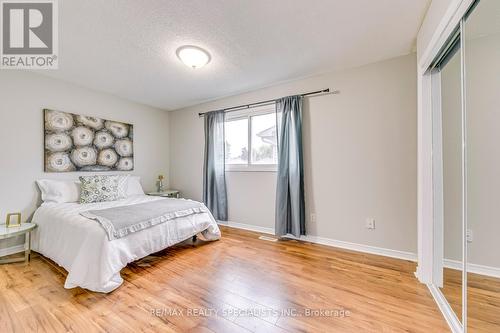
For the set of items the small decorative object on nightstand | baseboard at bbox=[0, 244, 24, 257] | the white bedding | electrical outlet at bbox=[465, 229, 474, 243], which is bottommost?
baseboard at bbox=[0, 244, 24, 257]

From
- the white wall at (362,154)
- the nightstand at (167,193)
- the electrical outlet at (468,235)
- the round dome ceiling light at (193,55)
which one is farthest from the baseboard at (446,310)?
the nightstand at (167,193)

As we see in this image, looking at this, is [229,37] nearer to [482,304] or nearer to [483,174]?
[483,174]

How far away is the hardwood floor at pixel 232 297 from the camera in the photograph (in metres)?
1.38

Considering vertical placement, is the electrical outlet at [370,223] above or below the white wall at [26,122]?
below

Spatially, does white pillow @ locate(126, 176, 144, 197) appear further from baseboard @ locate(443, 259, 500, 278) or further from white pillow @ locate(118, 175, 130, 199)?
baseboard @ locate(443, 259, 500, 278)

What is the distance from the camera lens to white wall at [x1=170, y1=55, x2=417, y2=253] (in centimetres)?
231

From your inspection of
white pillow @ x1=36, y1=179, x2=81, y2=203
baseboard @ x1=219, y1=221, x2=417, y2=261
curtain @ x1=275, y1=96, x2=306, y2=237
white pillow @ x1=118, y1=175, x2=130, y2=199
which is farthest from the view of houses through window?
white pillow @ x1=36, y1=179, x2=81, y2=203

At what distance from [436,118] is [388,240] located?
1.41 meters

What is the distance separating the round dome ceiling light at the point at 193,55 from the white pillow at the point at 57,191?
2.31m

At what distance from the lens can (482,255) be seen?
1.41m

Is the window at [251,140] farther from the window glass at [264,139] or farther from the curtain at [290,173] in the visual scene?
the curtain at [290,173]

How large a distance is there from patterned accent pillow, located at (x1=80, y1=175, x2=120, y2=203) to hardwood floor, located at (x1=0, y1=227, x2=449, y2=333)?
81 centimetres

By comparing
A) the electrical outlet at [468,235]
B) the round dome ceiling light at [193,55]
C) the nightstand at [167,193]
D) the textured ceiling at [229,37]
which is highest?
the textured ceiling at [229,37]

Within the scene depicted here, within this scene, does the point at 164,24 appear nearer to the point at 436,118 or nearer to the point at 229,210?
the point at 436,118
